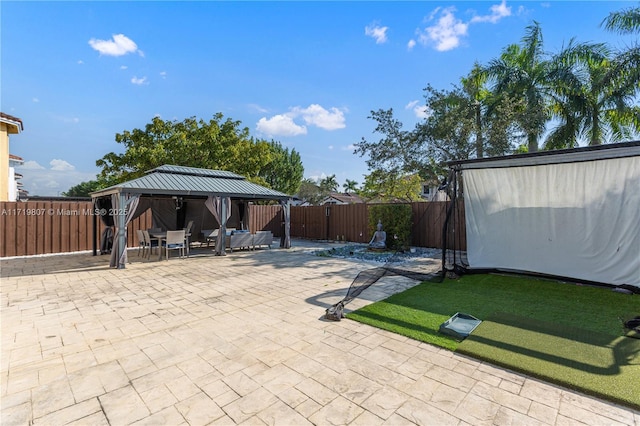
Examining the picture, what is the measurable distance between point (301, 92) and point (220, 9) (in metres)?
4.38

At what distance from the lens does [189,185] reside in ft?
30.1

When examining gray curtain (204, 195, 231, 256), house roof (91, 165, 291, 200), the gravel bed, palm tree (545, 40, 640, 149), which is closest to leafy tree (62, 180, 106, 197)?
house roof (91, 165, 291, 200)

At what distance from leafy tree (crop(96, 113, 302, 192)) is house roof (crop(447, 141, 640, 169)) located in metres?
13.1

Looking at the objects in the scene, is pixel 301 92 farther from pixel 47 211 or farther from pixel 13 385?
pixel 13 385

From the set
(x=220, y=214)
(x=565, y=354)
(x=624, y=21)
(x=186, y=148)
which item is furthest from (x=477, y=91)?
(x=186, y=148)

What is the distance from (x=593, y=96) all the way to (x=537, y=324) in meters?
9.90

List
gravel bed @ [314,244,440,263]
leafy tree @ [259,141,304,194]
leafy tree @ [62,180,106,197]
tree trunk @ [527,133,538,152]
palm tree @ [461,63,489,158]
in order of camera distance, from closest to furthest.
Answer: gravel bed @ [314,244,440,263] < tree trunk @ [527,133,538,152] < palm tree @ [461,63,489,158] < leafy tree @ [259,141,304,194] < leafy tree @ [62,180,106,197]

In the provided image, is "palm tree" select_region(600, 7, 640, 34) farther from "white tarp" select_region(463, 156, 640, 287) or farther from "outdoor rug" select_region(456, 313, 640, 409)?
"outdoor rug" select_region(456, 313, 640, 409)

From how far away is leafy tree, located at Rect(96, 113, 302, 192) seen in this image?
49.0ft

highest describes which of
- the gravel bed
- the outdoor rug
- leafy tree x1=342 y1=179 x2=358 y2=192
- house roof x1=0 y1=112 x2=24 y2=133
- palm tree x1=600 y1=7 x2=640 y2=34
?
palm tree x1=600 y1=7 x2=640 y2=34

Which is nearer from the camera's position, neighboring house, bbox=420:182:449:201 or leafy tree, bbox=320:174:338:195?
neighboring house, bbox=420:182:449:201

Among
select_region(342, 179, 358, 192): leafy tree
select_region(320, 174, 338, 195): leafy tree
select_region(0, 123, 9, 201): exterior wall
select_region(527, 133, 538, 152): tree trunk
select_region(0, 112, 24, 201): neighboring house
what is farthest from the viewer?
select_region(342, 179, 358, 192): leafy tree

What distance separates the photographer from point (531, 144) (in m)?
10.5

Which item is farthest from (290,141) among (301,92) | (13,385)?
(13,385)
